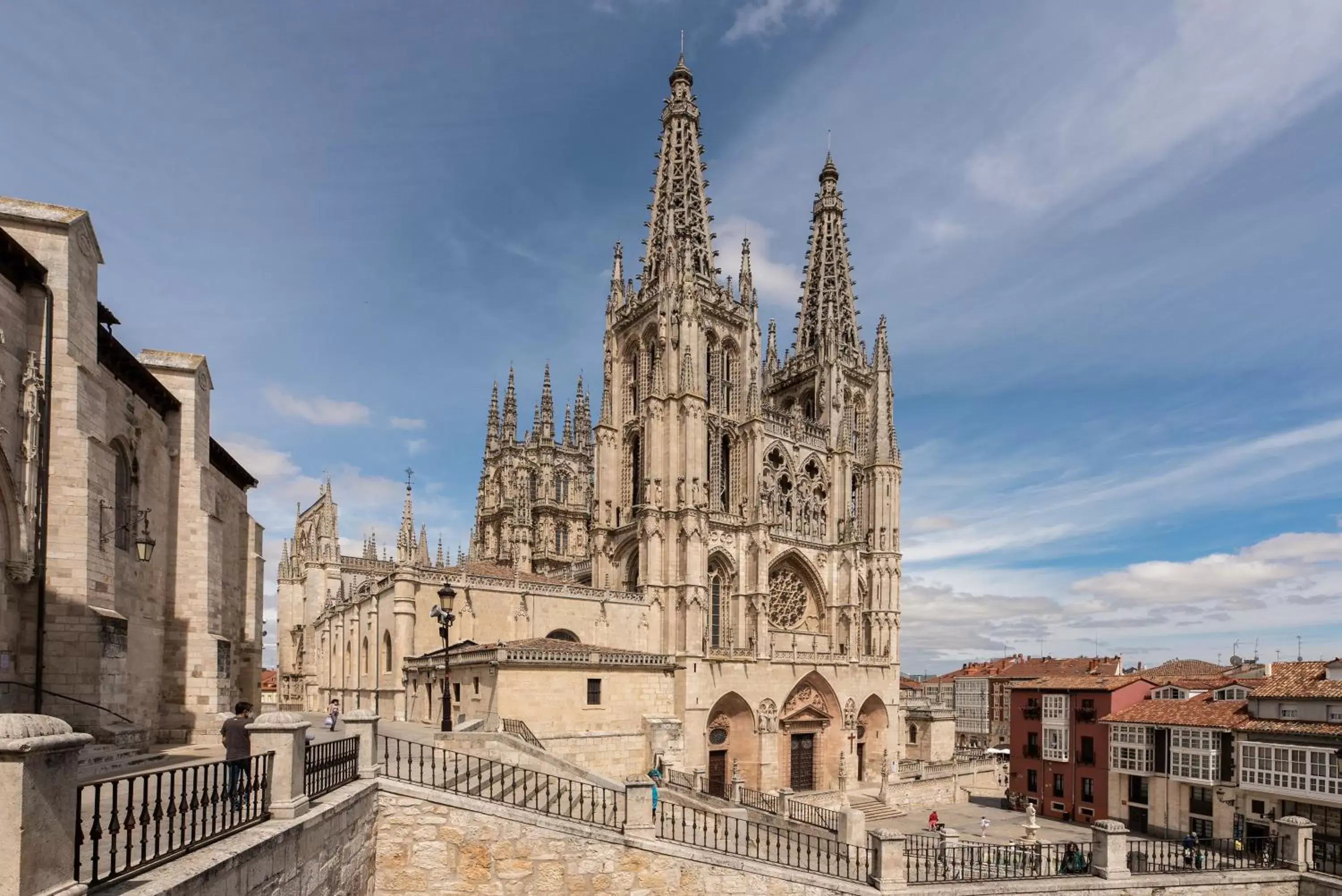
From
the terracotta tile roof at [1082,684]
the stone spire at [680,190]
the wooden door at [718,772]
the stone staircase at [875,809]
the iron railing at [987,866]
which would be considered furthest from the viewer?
the stone spire at [680,190]

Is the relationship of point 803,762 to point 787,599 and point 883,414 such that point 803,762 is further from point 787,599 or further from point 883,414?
point 883,414

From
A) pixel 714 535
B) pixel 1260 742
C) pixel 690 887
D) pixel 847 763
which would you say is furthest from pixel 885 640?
pixel 690 887

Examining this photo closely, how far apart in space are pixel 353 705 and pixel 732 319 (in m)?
28.1

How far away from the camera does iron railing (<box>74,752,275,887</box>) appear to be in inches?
227

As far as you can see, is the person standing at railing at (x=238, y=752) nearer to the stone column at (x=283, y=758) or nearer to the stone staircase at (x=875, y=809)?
the stone column at (x=283, y=758)

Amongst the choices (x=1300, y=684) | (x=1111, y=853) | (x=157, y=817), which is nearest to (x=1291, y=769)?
(x=1300, y=684)

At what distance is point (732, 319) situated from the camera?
4412 centimetres

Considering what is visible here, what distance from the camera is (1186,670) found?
6500 centimetres

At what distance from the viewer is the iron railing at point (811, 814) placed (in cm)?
2646

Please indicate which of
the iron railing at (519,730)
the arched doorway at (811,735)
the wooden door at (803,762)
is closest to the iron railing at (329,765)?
the iron railing at (519,730)

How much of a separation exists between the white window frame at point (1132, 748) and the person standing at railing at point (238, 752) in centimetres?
4066

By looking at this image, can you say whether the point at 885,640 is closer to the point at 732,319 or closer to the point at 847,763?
the point at 847,763

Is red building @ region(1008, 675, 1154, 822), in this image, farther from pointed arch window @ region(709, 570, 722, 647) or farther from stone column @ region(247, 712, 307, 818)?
stone column @ region(247, 712, 307, 818)

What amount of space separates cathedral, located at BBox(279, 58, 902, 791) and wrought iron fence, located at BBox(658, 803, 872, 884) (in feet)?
29.2
